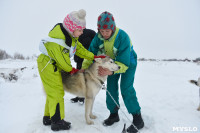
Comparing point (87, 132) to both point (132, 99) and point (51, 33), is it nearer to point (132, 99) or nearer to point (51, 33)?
point (132, 99)

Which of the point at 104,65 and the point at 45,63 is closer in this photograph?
the point at 45,63

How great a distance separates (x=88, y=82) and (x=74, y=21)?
1.43m

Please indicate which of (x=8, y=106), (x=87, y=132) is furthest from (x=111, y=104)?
(x=8, y=106)

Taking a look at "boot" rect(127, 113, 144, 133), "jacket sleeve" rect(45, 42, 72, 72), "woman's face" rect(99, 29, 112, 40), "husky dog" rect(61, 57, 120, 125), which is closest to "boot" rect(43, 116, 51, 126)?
"husky dog" rect(61, 57, 120, 125)

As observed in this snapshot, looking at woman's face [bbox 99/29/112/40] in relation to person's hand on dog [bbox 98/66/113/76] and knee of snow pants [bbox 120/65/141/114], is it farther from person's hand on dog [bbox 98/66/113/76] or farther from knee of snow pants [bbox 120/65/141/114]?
knee of snow pants [bbox 120/65/141/114]

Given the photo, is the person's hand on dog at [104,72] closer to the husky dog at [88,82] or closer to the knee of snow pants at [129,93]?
the husky dog at [88,82]

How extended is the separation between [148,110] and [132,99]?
1.27m

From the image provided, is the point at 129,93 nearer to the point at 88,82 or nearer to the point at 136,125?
the point at 136,125

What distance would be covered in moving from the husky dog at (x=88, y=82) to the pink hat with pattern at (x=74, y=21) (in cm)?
88

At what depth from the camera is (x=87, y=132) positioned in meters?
3.15

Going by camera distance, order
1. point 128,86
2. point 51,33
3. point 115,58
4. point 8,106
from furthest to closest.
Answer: point 8,106 → point 115,58 → point 128,86 → point 51,33

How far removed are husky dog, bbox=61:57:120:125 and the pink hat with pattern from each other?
875mm

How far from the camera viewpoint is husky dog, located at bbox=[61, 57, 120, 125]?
346 cm

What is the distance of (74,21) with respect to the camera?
3000mm
